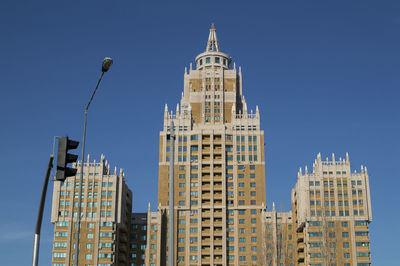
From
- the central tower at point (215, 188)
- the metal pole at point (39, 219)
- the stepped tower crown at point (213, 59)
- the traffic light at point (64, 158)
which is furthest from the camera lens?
the stepped tower crown at point (213, 59)

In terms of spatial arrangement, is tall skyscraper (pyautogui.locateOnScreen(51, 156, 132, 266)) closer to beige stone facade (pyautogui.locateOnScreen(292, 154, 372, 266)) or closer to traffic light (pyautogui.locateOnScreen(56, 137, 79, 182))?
beige stone facade (pyautogui.locateOnScreen(292, 154, 372, 266))

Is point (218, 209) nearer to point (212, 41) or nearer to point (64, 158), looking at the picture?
point (212, 41)

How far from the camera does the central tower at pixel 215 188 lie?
143 m

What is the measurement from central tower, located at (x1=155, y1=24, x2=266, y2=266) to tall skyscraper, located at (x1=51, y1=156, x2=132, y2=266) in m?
11.7

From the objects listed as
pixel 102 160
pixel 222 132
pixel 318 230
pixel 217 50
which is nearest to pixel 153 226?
pixel 102 160

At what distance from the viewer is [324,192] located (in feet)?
438

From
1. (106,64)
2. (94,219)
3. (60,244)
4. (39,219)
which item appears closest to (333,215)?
(94,219)

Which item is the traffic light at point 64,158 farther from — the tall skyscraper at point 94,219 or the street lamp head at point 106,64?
the tall skyscraper at point 94,219

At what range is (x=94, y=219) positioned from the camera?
13350cm

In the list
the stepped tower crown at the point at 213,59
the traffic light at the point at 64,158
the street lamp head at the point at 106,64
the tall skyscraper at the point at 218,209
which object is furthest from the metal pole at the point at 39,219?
the stepped tower crown at the point at 213,59

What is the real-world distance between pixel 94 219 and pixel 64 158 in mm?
110121

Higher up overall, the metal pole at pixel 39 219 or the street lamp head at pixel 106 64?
the street lamp head at pixel 106 64

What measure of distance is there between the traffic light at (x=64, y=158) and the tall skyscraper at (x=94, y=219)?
337ft

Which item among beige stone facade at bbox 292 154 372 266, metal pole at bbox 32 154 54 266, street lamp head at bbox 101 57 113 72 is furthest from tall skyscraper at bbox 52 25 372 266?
metal pole at bbox 32 154 54 266
